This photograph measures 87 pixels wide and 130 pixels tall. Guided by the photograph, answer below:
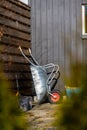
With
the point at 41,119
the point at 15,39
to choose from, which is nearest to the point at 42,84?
the point at 15,39

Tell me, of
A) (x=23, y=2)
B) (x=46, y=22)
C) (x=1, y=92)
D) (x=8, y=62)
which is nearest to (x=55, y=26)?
(x=46, y=22)

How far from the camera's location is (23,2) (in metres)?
10.4

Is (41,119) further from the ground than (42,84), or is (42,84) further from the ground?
(42,84)

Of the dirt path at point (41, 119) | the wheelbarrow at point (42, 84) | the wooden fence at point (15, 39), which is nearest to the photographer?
the dirt path at point (41, 119)

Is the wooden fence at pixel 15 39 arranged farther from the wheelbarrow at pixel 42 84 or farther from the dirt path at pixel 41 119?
the dirt path at pixel 41 119

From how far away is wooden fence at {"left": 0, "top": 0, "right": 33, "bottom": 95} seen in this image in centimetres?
873

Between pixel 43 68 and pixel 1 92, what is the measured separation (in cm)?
862

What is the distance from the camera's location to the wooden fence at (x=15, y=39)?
8727 mm

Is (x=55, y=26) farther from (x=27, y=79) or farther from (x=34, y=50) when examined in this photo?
(x=27, y=79)

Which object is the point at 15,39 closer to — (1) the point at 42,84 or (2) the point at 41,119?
(1) the point at 42,84

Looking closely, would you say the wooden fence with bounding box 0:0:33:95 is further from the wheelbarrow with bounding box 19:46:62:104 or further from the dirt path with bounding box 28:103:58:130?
the dirt path with bounding box 28:103:58:130

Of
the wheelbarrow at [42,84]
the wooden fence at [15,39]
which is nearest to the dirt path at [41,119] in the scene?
the wheelbarrow at [42,84]

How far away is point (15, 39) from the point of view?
9.40 m

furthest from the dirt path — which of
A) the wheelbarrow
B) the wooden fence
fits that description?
the wooden fence
